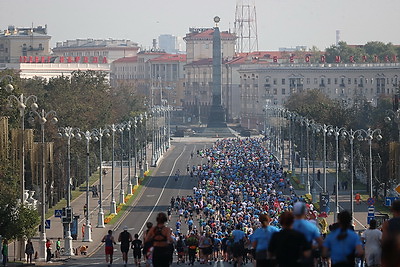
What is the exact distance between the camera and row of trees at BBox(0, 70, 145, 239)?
5169 centimetres

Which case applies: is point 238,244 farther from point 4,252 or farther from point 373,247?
point 4,252

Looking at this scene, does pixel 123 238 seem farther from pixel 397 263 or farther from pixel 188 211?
pixel 188 211

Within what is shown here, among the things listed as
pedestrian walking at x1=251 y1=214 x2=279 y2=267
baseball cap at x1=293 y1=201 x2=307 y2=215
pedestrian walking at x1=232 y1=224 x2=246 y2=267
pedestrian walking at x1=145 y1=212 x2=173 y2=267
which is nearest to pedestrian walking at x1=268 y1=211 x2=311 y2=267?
baseball cap at x1=293 y1=201 x2=307 y2=215

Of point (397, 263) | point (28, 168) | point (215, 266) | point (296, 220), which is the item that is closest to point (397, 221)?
point (296, 220)

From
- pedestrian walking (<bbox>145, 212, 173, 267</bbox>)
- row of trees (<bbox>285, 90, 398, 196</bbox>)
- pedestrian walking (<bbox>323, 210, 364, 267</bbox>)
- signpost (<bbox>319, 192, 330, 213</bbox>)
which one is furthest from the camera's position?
row of trees (<bbox>285, 90, 398, 196</bbox>)

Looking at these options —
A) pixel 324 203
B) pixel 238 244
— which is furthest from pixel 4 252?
pixel 324 203

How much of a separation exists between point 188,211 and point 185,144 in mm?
100636

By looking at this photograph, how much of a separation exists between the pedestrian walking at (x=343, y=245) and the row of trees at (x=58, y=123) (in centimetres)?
3314

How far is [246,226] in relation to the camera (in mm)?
57125

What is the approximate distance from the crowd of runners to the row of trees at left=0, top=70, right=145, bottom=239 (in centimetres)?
689

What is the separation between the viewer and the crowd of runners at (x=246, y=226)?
18.6 m

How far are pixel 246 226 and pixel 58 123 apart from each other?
156ft

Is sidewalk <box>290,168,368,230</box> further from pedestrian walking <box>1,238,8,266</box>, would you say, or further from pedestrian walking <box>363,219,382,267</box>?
pedestrian walking <box>363,219,382,267</box>

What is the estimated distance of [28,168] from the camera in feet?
239
